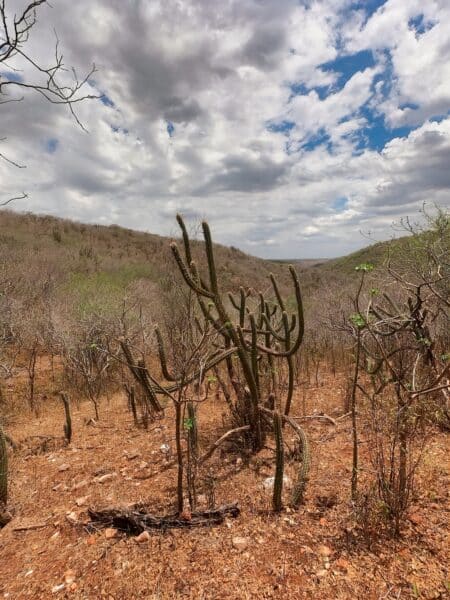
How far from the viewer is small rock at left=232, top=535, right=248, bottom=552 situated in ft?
8.13

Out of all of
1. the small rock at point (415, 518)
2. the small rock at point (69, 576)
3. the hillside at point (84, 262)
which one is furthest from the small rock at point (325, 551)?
the hillside at point (84, 262)

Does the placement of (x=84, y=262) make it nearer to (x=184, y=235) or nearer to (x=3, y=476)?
(x=3, y=476)

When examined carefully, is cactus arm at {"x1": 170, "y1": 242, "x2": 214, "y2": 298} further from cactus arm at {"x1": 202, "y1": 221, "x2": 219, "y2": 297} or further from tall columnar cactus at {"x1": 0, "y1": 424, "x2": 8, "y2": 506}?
tall columnar cactus at {"x1": 0, "y1": 424, "x2": 8, "y2": 506}

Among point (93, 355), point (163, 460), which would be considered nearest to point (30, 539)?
point (163, 460)

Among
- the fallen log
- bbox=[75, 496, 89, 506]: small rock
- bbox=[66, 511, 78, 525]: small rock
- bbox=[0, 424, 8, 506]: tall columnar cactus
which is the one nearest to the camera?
the fallen log

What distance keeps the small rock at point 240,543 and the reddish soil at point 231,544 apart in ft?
0.07

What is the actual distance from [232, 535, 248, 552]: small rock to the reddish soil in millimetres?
23

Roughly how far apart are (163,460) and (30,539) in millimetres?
1470

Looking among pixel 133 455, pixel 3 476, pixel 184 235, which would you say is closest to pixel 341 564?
pixel 133 455

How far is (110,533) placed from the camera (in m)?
2.70

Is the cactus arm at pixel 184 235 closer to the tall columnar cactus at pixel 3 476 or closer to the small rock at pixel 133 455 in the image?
the small rock at pixel 133 455

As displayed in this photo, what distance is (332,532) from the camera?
2553 mm

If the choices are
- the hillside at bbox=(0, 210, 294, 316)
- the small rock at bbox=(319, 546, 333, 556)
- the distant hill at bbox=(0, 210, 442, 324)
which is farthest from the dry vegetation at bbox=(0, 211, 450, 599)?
the hillside at bbox=(0, 210, 294, 316)

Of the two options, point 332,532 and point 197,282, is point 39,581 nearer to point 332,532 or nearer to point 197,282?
point 332,532
